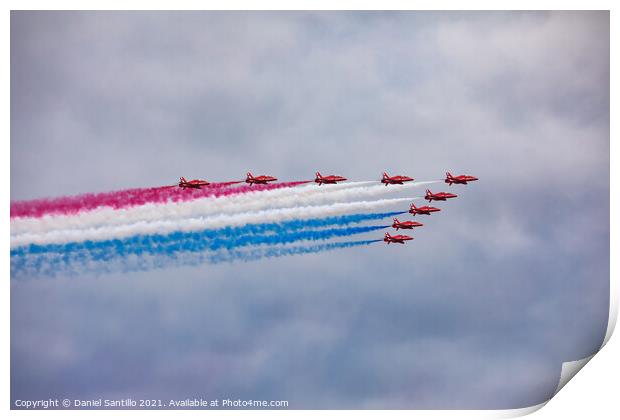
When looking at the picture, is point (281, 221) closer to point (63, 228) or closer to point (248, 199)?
point (248, 199)

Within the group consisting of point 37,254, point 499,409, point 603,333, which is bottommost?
point 499,409

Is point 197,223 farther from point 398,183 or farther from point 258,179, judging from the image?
point 398,183

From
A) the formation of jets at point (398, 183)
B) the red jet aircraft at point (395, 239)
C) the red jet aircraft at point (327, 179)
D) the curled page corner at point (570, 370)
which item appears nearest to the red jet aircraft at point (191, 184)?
the formation of jets at point (398, 183)

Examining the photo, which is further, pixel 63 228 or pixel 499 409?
pixel 499 409

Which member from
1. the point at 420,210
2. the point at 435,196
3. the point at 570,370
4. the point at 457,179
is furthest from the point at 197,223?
the point at 570,370

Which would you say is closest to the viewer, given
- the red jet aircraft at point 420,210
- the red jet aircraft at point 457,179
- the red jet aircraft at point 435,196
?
the red jet aircraft at point 457,179

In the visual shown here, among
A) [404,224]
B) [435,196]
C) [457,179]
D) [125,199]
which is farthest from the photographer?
[404,224]

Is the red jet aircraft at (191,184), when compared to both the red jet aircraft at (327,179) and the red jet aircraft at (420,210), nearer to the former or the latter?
the red jet aircraft at (327,179)
